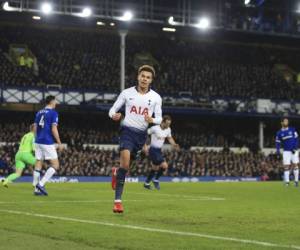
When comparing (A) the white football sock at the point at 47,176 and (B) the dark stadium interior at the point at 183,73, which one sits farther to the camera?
(B) the dark stadium interior at the point at 183,73

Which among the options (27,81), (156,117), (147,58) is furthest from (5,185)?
(147,58)

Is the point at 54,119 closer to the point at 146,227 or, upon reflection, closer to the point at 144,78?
the point at 144,78

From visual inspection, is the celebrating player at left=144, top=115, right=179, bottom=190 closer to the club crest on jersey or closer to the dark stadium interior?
the club crest on jersey

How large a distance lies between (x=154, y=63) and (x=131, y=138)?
41.2 m

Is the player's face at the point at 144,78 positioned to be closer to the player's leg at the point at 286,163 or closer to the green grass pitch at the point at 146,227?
the green grass pitch at the point at 146,227

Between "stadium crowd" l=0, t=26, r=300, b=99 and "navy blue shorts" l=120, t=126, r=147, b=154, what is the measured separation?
31926mm

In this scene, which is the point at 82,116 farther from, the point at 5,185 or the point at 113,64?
the point at 5,185

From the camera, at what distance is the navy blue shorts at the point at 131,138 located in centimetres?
1200

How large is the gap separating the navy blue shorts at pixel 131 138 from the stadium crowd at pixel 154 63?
1257 inches

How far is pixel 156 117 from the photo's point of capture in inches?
483

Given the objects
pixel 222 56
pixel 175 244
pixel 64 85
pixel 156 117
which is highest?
pixel 222 56

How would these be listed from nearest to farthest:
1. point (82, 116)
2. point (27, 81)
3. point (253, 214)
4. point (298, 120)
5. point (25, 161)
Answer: point (253, 214)
point (25, 161)
point (27, 81)
point (82, 116)
point (298, 120)

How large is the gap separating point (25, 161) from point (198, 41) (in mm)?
35835

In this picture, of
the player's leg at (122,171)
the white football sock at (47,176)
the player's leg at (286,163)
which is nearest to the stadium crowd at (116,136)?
the player's leg at (286,163)
